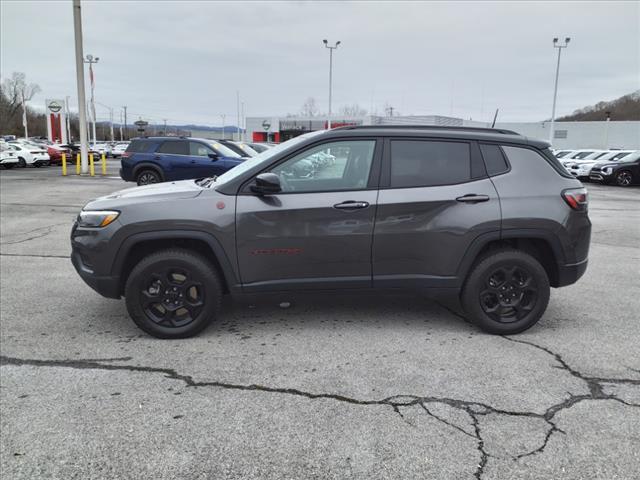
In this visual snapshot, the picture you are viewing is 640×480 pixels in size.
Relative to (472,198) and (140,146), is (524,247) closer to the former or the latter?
(472,198)

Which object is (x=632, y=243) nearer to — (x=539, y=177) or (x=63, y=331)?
(x=539, y=177)

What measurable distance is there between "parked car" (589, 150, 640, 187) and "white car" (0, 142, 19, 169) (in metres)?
29.3

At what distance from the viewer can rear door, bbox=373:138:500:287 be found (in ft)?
13.9

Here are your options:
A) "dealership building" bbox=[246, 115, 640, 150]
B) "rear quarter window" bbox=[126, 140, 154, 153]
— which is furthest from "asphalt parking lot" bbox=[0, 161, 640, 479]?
"dealership building" bbox=[246, 115, 640, 150]

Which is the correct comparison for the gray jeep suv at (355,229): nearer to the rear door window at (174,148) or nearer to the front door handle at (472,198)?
the front door handle at (472,198)

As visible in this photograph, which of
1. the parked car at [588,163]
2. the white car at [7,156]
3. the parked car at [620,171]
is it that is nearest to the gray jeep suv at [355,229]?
the parked car at [620,171]

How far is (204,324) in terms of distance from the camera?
A: 430 centimetres

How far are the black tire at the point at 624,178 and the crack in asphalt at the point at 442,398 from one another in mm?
22360

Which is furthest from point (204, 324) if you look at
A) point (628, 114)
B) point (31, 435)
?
point (628, 114)

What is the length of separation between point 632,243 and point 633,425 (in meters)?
7.17

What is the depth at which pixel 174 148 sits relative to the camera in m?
15.2

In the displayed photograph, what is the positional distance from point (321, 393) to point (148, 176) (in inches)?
524

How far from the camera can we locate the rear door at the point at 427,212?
4.24 meters

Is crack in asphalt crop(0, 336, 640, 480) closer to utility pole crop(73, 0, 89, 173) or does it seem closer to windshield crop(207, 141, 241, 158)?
windshield crop(207, 141, 241, 158)
